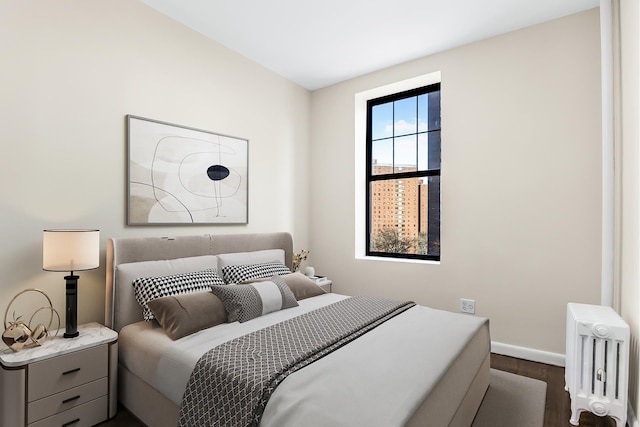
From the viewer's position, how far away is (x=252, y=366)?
1490 millimetres

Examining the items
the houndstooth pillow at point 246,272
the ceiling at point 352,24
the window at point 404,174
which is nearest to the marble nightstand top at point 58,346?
the houndstooth pillow at point 246,272

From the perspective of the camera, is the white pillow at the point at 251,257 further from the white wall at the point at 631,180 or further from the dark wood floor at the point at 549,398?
the white wall at the point at 631,180

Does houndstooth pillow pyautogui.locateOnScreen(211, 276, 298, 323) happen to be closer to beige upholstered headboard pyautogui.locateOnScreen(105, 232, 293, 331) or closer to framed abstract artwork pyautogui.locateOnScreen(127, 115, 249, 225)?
beige upholstered headboard pyautogui.locateOnScreen(105, 232, 293, 331)

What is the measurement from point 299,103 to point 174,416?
11.3ft

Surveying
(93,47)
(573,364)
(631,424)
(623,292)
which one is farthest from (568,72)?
(93,47)

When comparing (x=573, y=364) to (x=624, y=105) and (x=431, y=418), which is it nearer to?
(x=431, y=418)

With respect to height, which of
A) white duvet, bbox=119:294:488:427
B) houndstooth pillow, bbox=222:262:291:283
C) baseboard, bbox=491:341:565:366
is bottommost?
baseboard, bbox=491:341:565:366

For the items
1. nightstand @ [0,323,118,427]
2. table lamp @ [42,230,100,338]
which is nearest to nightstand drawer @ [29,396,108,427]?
nightstand @ [0,323,118,427]

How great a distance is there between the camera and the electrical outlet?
310 centimetres

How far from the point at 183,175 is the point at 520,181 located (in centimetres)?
288

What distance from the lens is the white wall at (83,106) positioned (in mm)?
2008

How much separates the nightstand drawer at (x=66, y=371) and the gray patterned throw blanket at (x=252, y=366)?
73cm

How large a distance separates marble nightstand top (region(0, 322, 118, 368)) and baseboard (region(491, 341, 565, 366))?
3.01m

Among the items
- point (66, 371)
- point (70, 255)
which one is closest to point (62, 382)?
point (66, 371)
